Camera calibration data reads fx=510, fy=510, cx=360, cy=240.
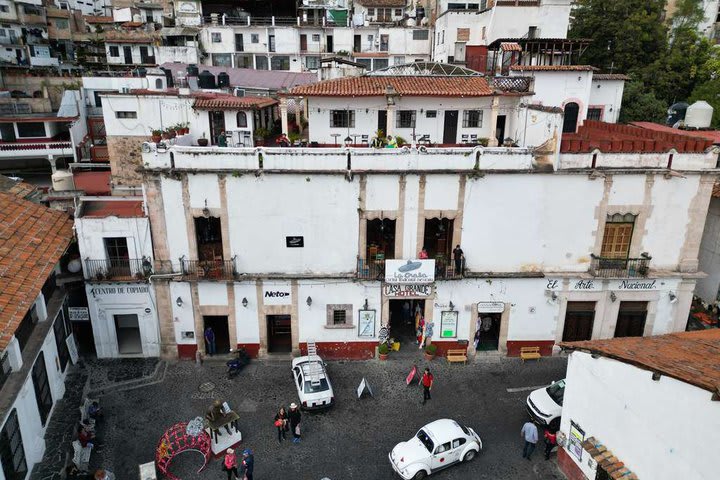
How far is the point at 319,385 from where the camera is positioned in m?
22.3

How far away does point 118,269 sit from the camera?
2395 cm

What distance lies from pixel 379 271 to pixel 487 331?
726 centimetres

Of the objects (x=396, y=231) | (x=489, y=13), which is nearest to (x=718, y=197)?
(x=396, y=231)

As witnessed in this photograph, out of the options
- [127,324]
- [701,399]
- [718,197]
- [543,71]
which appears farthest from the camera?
[543,71]

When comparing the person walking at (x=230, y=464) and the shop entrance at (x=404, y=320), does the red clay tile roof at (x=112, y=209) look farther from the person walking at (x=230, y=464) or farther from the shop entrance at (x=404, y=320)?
the shop entrance at (x=404, y=320)

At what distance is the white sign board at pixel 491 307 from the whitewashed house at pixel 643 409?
7.27m

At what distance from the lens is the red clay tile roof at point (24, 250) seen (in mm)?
16094

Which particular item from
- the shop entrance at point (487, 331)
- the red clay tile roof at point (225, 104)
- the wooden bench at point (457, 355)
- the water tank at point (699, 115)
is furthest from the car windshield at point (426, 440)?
the water tank at point (699, 115)

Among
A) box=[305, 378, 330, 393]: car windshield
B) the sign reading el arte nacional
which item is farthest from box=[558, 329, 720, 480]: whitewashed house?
box=[305, 378, 330, 393]: car windshield

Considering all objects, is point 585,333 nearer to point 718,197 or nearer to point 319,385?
point 718,197

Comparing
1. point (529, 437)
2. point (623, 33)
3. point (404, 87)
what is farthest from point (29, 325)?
point (623, 33)

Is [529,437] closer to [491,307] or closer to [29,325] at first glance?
[491,307]

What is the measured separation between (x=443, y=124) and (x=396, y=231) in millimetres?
8504

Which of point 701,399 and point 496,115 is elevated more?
point 496,115
